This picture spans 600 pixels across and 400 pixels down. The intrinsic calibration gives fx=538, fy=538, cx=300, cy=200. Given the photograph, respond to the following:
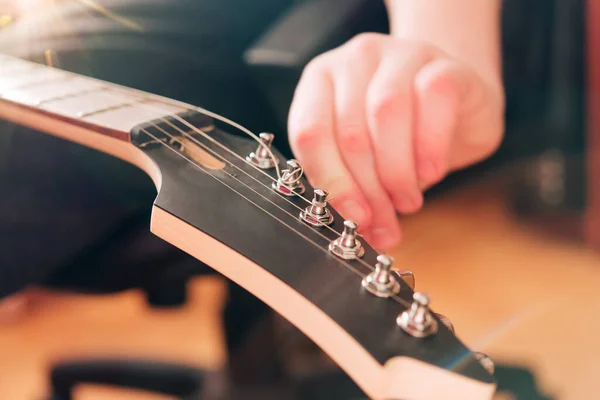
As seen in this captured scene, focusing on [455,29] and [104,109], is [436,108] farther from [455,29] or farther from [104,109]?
[104,109]

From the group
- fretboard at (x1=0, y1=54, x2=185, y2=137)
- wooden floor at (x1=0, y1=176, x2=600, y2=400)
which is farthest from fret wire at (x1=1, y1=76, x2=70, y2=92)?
wooden floor at (x1=0, y1=176, x2=600, y2=400)

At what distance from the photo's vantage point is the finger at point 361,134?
355 mm

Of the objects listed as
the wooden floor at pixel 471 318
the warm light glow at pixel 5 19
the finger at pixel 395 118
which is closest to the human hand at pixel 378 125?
the finger at pixel 395 118

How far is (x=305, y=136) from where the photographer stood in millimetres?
353

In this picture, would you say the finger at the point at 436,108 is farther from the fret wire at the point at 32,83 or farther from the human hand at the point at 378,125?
the fret wire at the point at 32,83

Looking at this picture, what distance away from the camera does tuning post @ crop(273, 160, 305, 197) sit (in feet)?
1.09

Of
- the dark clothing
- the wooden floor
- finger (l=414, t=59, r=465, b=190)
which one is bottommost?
the wooden floor

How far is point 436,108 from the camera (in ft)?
1.16

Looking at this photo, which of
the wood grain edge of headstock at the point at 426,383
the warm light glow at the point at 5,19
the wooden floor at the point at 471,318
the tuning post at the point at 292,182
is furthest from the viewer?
the wooden floor at the point at 471,318

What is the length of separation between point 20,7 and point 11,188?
8.9 inches

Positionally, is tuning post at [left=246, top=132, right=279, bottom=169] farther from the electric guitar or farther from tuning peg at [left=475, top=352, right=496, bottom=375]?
tuning peg at [left=475, top=352, right=496, bottom=375]

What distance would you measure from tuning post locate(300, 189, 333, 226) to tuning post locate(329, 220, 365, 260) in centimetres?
2

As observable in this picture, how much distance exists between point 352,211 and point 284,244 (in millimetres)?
71

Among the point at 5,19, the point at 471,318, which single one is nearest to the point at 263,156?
the point at 5,19
